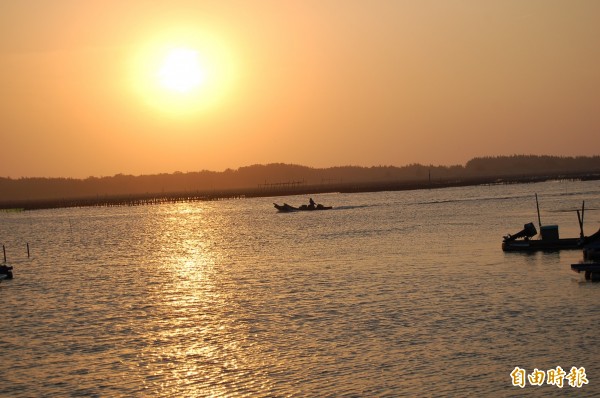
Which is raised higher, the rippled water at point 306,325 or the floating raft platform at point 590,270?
the floating raft platform at point 590,270

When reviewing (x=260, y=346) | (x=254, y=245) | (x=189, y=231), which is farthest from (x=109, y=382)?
(x=189, y=231)

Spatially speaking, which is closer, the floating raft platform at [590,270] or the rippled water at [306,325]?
the rippled water at [306,325]

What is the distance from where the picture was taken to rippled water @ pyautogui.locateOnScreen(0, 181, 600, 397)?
68.9 ft

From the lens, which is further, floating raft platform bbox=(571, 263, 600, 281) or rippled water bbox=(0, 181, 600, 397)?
floating raft platform bbox=(571, 263, 600, 281)

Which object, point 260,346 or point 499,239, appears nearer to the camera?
point 260,346

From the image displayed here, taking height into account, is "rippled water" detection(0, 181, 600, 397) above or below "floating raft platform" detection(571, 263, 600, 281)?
below

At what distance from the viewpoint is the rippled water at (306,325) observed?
68.9 feet

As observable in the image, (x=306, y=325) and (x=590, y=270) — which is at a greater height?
(x=590, y=270)

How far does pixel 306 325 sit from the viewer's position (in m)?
28.1

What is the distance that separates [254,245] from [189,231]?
36.7 m

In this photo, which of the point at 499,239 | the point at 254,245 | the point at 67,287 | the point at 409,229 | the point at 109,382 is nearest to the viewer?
the point at 109,382

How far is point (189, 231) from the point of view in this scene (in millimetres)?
105562

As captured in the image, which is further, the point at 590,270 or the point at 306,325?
the point at 590,270

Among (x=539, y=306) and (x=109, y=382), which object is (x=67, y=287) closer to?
(x=109, y=382)
